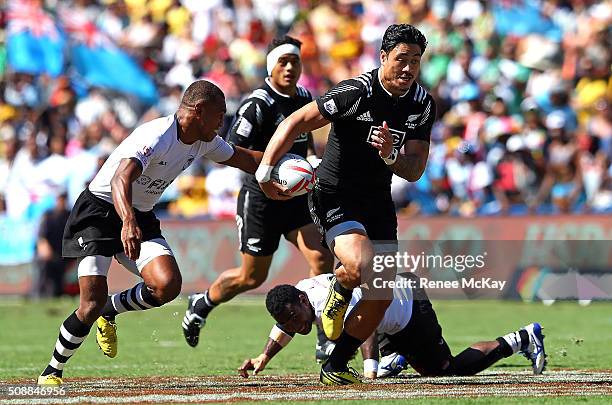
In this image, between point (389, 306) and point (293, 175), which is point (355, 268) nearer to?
point (389, 306)

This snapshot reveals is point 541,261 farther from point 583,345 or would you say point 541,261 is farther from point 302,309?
point 302,309

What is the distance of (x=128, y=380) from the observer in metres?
9.91

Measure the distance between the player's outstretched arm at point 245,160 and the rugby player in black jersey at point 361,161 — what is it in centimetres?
64

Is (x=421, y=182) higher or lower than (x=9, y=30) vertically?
lower

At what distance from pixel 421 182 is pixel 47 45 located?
8411mm

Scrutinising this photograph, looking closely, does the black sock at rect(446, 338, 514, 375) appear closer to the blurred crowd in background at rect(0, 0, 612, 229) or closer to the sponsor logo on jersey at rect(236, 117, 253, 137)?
the sponsor logo on jersey at rect(236, 117, 253, 137)

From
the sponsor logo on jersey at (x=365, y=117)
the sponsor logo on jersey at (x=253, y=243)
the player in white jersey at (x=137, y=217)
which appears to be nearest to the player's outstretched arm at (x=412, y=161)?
the sponsor logo on jersey at (x=365, y=117)

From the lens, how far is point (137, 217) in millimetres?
9797

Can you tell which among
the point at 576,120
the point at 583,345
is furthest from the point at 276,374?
the point at 576,120

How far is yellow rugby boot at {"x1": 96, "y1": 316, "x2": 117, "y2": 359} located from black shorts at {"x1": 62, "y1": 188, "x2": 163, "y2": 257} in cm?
59

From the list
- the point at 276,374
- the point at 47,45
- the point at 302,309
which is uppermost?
the point at 47,45

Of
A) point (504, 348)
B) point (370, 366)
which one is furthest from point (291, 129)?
point (504, 348)

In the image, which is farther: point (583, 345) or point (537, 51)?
point (537, 51)

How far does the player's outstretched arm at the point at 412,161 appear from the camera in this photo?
9.23 m
